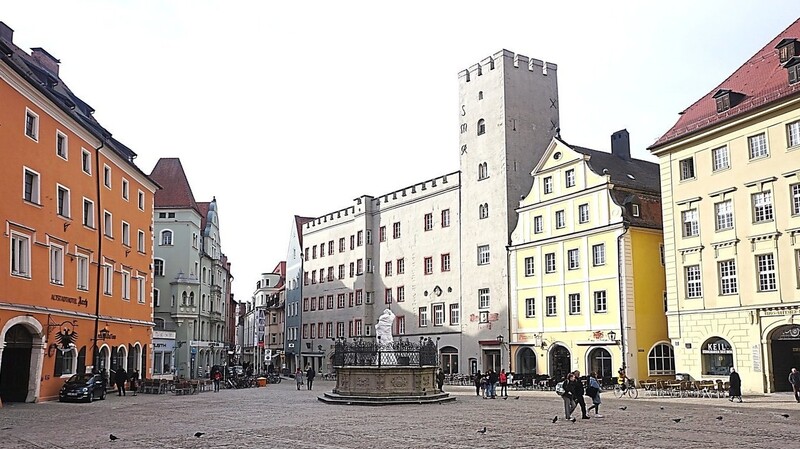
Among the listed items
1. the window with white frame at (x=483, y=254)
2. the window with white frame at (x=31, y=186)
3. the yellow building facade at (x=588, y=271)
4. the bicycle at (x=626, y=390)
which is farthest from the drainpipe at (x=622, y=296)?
the window with white frame at (x=31, y=186)

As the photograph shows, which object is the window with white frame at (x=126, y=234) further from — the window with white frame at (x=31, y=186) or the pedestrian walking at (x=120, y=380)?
the window with white frame at (x=31, y=186)

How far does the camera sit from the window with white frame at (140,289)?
4575 centimetres

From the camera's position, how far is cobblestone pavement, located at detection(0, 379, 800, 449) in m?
17.3

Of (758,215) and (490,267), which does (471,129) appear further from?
(758,215)

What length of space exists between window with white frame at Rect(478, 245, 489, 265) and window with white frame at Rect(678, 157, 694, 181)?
683 inches

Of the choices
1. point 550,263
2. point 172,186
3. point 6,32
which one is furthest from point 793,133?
point 172,186

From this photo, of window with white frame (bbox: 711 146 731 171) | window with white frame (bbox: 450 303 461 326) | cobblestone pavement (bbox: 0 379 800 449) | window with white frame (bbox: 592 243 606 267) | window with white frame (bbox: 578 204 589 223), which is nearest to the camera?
cobblestone pavement (bbox: 0 379 800 449)

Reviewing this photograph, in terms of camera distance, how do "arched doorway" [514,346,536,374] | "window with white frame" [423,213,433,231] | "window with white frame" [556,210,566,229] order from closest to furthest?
1. "window with white frame" [556,210,566,229]
2. "arched doorway" [514,346,536,374]
3. "window with white frame" [423,213,433,231]

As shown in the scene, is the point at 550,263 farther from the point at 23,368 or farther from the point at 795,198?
the point at 23,368

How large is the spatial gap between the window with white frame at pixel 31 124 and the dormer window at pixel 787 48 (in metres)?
32.4

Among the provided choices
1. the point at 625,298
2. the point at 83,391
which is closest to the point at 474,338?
the point at 625,298

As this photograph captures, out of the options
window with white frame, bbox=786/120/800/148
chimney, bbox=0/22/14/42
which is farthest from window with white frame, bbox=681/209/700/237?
chimney, bbox=0/22/14/42

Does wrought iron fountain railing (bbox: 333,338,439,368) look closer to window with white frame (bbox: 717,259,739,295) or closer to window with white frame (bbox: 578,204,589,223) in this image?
window with white frame (bbox: 717,259,739,295)

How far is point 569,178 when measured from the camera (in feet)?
154
